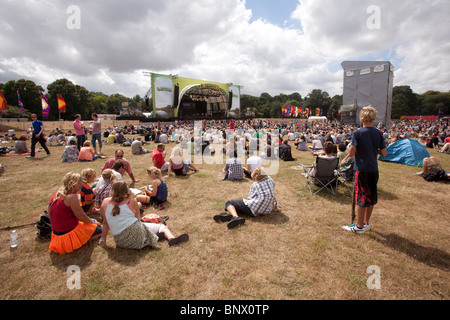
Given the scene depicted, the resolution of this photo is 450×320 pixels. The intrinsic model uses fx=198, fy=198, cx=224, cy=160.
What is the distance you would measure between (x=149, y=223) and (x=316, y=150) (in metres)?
9.87

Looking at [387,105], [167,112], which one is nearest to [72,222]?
[167,112]

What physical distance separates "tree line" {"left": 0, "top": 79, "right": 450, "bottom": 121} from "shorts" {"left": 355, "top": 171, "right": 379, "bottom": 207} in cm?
3099

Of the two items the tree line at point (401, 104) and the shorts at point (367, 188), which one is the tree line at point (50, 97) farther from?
the tree line at point (401, 104)

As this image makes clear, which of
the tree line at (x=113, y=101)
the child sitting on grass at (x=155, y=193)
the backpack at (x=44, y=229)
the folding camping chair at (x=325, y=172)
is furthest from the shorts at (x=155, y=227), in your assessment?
the tree line at (x=113, y=101)

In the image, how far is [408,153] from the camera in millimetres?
8102

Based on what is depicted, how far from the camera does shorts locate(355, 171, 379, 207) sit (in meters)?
2.90

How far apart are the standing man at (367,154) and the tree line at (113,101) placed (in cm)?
3087

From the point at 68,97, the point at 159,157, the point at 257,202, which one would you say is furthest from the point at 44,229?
the point at 68,97

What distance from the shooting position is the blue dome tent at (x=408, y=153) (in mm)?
7922

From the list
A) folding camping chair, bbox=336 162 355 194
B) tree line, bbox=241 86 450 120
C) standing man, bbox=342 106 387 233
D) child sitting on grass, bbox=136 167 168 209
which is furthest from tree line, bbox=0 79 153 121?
tree line, bbox=241 86 450 120

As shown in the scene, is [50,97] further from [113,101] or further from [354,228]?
[354,228]

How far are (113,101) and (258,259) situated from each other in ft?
309

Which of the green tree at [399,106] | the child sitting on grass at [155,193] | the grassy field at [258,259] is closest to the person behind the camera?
the grassy field at [258,259]
